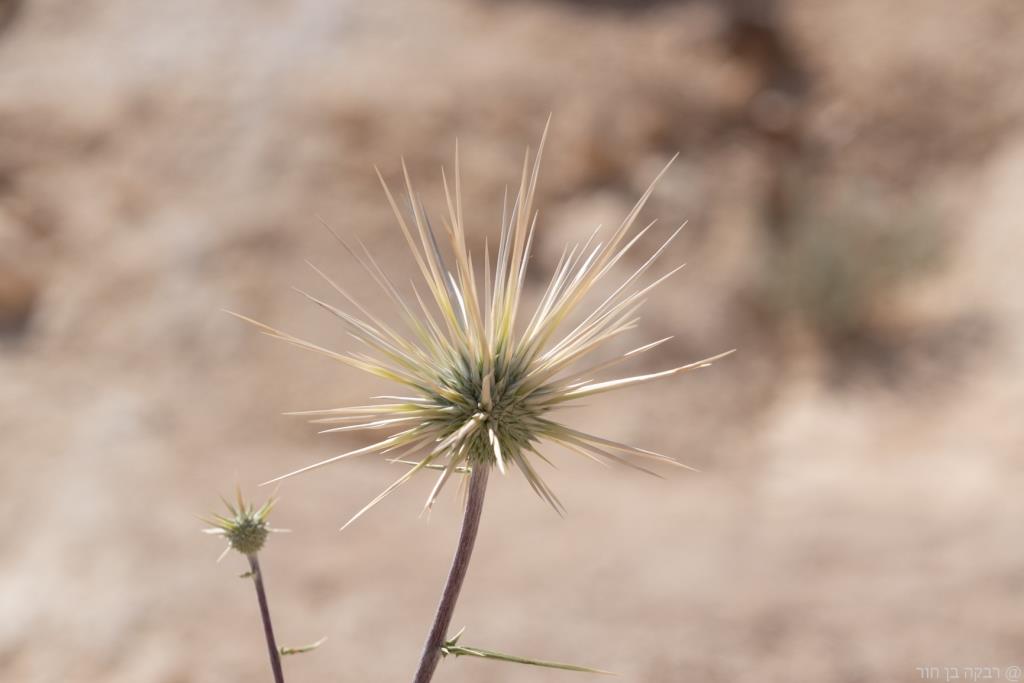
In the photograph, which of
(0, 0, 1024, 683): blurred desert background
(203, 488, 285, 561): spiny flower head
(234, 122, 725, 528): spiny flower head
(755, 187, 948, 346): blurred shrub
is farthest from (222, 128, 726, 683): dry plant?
(755, 187, 948, 346): blurred shrub

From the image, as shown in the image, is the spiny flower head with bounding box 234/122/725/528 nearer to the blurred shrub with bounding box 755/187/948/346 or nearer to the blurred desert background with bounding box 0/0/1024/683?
the blurred desert background with bounding box 0/0/1024/683

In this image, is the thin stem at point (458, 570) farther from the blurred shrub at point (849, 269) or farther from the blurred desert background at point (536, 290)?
the blurred shrub at point (849, 269)

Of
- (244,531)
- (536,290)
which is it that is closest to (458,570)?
(244,531)

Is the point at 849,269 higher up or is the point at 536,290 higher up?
the point at 849,269

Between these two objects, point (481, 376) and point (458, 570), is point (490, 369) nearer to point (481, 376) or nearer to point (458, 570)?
point (481, 376)

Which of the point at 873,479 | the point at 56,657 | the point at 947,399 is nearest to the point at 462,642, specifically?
the point at 56,657

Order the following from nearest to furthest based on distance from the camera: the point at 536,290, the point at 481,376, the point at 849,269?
the point at 481,376, the point at 536,290, the point at 849,269

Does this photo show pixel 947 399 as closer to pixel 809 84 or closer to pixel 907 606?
pixel 907 606
